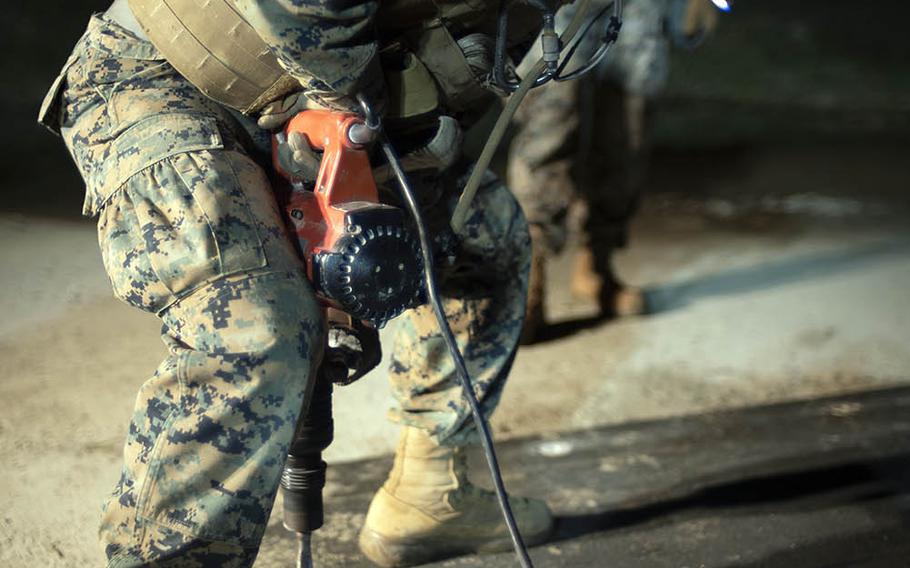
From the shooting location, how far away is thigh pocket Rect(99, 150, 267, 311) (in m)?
1.35

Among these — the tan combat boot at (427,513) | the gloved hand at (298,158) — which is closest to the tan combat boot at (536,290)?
the tan combat boot at (427,513)

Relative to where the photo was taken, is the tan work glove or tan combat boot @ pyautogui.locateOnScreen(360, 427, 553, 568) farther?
the tan work glove

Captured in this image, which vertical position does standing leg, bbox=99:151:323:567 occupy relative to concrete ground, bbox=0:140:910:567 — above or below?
above

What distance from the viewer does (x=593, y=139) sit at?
10.9ft

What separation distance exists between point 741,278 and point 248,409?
2830mm

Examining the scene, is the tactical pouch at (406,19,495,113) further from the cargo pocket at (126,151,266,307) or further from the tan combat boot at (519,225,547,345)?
the tan combat boot at (519,225,547,345)

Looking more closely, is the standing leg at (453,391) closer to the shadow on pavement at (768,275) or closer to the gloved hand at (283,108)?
the gloved hand at (283,108)

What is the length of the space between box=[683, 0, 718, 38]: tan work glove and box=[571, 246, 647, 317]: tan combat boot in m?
0.81

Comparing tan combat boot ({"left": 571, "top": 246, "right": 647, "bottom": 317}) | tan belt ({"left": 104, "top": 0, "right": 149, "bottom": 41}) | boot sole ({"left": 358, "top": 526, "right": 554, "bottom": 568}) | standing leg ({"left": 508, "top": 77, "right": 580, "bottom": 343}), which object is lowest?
tan combat boot ({"left": 571, "top": 246, "right": 647, "bottom": 317})

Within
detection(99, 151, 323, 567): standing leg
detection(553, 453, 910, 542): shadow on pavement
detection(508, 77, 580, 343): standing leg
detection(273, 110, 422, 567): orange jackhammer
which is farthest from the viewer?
detection(508, 77, 580, 343): standing leg

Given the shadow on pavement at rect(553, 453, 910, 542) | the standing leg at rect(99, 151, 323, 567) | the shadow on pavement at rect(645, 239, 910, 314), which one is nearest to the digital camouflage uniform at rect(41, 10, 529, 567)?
the standing leg at rect(99, 151, 323, 567)

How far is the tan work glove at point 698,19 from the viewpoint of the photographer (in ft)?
11.3

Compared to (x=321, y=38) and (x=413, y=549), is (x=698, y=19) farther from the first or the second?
(x=321, y=38)

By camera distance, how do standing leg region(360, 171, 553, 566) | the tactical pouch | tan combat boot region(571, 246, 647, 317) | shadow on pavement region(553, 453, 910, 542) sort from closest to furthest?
1. the tactical pouch
2. standing leg region(360, 171, 553, 566)
3. shadow on pavement region(553, 453, 910, 542)
4. tan combat boot region(571, 246, 647, 317)
